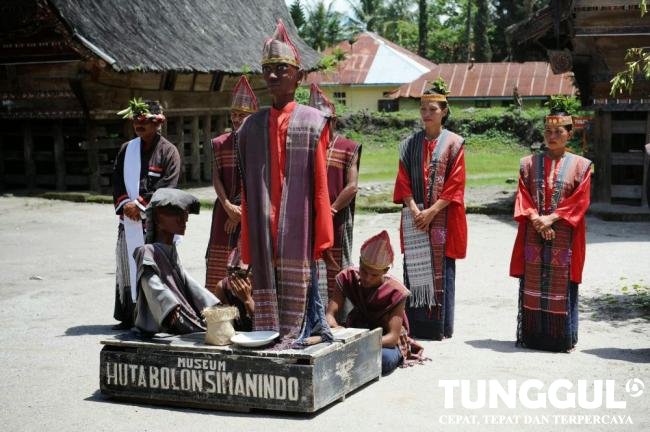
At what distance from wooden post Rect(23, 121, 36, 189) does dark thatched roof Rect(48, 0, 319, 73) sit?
2813 mm

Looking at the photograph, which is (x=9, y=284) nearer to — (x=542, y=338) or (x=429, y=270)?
(x=429, y=270)

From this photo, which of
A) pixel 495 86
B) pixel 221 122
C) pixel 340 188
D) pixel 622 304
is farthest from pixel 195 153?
pixel 495 86

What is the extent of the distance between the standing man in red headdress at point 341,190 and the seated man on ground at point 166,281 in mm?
1200

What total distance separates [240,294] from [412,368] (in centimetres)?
133

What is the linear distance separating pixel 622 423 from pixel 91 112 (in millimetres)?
14834

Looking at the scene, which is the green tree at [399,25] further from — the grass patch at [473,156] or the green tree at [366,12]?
the grass patch at [473,156]

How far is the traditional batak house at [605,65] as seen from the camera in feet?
48.7

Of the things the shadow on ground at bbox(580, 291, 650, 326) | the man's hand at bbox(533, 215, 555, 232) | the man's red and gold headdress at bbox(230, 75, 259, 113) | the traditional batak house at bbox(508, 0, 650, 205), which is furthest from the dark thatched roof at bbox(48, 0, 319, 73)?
the man's hand at bbox(533, 215, 555, 232)

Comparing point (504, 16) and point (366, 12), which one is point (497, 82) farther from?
point (366, 12)

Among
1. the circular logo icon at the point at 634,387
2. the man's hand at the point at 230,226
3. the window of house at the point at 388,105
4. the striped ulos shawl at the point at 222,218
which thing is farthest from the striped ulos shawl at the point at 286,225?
the window of house at the point at 388,105

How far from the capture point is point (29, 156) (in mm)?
20062

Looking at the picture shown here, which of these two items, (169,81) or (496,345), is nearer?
(496,345)

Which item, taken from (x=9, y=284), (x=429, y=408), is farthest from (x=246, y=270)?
(x=9, y=284)

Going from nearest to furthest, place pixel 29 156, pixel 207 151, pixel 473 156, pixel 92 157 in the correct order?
pixel 92 157
pixel 29 156
pixel 207 151
pixel 473 156
